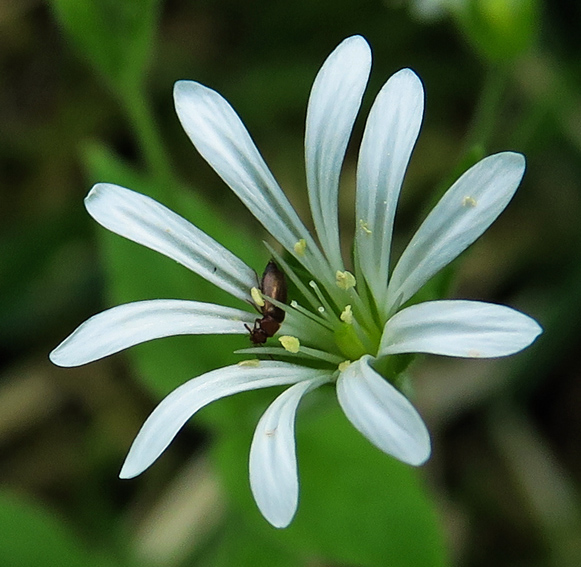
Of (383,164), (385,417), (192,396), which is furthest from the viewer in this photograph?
(383,164)

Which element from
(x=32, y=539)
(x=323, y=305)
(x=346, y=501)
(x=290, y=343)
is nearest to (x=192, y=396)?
(x=290, y=343)


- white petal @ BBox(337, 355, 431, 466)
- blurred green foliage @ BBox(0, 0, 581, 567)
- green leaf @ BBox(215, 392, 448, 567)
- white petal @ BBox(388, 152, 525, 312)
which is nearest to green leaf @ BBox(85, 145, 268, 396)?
blurred green foliage @ BBox(0, 0, 581, 567)

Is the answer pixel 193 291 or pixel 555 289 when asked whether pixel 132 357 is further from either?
pixel 555 289

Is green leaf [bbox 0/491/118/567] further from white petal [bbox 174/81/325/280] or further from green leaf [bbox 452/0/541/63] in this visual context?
green leaf [bbox 452/0/541/63]

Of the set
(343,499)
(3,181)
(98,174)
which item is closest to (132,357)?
(98,174)

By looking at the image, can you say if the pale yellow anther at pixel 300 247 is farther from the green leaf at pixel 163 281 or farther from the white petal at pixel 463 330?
the green leaf at pixel 163 281

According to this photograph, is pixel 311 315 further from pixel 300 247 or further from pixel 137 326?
pixel 137 326
